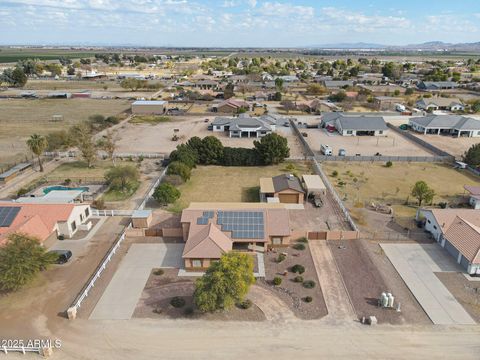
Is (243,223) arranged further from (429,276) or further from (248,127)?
(248,127)

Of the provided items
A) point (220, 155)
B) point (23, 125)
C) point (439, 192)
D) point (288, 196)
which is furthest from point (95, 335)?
point (23, 125)

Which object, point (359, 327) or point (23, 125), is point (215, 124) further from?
point (359, 327)

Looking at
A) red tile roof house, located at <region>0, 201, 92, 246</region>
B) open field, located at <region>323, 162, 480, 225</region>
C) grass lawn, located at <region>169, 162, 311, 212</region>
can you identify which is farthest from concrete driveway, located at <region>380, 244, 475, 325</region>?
red tile roof house, located at <region>0, 201, 92, 246</region>

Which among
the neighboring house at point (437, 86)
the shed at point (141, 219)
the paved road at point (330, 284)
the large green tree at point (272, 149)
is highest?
the neighboring house at point (437, 86)

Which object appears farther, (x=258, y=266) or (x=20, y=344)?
(x=258, y=266)

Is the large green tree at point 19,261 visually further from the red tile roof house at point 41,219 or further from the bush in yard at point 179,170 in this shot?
the bush in yard at point 179,170

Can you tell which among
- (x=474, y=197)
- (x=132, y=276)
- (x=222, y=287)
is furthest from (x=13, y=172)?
(x=474, y=197)

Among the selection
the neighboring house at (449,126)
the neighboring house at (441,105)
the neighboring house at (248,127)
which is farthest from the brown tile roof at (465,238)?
the neighboring house at (441,105)
